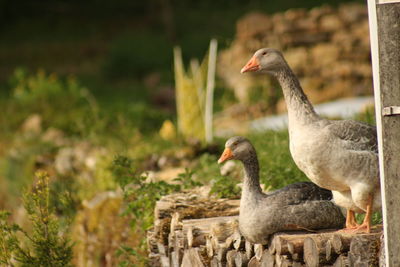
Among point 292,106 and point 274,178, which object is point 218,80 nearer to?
point 274,178

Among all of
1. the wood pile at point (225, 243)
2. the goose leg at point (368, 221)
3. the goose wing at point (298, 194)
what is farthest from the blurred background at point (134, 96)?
the goose leg at point (368, 221)

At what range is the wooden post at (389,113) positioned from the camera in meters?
4.18

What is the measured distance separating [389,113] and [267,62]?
0.80 meters

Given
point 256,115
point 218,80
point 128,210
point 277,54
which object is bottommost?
point 128,210

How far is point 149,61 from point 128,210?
12.5 metres

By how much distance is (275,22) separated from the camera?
13.8m

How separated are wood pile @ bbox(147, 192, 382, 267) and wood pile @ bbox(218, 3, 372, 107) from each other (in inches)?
283

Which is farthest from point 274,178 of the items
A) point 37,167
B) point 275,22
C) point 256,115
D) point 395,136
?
point 275,22

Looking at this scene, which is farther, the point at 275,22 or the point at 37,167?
the point at 275,22

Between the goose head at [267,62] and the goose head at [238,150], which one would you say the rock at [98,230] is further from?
the goose head at [267,62]

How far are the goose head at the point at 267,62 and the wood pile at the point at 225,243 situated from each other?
2.78 feet

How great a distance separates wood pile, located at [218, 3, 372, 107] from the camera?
1298 centimetres

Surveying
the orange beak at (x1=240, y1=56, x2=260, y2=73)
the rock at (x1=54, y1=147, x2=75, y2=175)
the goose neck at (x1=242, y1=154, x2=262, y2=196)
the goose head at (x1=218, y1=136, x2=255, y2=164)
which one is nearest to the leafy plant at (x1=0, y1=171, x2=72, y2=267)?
the goose head at (x1=218, y1=136, x2=255, y2=164)

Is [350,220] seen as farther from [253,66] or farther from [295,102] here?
[253,66]
